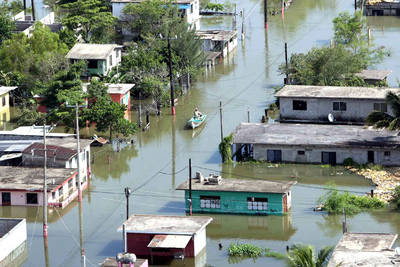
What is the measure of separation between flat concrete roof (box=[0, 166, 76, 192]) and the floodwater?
1.14 meters

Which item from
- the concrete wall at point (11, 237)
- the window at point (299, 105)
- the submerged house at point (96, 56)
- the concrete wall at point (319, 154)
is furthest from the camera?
the submerged house at point (96, 56)

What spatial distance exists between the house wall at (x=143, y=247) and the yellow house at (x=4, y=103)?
81.9ft

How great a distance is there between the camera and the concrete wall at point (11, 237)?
46375mm

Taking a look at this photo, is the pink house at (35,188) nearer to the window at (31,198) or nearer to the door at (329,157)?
the window at (31,198)

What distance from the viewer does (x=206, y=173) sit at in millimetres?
57625

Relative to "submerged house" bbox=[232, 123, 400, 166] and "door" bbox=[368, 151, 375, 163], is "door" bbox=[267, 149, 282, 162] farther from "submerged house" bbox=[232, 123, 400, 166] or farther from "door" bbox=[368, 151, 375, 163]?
"door" bbox=[368, 151, 375, 163]

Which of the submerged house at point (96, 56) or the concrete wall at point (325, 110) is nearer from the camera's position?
the concrete wall at point (325, 110)

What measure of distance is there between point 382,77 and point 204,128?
13.0 meters

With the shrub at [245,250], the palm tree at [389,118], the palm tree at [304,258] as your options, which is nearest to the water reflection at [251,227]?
the shrub at [245,250]

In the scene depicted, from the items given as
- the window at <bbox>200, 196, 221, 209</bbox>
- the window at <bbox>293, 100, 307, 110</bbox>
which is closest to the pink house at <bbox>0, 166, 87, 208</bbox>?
the window at <bbox>200, 196, 221, 209</bbox>

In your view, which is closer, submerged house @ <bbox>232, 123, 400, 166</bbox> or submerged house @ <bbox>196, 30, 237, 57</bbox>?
submerged house @ <bbox>232, 123, 400, 166</bbox>

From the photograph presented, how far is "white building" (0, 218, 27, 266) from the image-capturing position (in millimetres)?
46531

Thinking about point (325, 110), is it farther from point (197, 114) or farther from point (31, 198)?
point (31, 198)

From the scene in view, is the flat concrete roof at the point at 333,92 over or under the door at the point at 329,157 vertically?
over
